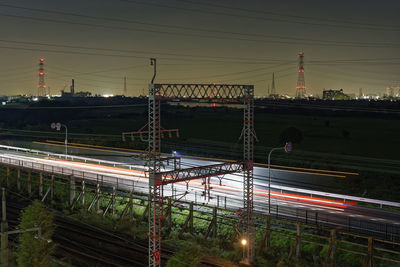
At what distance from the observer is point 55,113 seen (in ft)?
347

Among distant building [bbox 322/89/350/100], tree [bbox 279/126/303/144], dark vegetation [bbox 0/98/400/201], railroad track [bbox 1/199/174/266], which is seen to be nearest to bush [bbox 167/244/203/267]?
railroad track [bbox 1/199/174/266]

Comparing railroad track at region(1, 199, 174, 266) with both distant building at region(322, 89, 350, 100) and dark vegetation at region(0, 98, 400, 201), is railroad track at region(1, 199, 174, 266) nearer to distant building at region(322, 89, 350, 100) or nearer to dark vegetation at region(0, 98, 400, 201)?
dark vegetation at region(0, 98, 400, 201)

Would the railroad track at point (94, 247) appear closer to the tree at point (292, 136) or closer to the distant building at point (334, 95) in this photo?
the tree at point (292, 136)

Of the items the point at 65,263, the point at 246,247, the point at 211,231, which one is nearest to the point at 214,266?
the point at 246,247

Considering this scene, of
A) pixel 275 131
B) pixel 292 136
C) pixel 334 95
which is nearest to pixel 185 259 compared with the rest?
pixel 292 136

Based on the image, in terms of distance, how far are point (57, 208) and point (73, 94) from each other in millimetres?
142031

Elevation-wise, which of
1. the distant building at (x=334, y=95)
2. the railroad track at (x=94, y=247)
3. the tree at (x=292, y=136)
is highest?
the distant building at (x=334, y=95)

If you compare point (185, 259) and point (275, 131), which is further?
point (275, 131)

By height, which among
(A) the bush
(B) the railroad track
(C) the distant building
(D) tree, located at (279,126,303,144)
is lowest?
(B) the railroad track

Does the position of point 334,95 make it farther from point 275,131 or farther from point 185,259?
point 185,259

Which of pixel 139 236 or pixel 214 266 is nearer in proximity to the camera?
pixel 214 266

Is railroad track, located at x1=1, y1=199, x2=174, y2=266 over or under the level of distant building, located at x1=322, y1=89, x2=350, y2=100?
under

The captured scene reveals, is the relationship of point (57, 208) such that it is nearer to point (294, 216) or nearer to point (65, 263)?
point (65, 263)

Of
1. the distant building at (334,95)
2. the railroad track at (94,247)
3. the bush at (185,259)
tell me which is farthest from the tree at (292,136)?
the distant building at (334,95)
